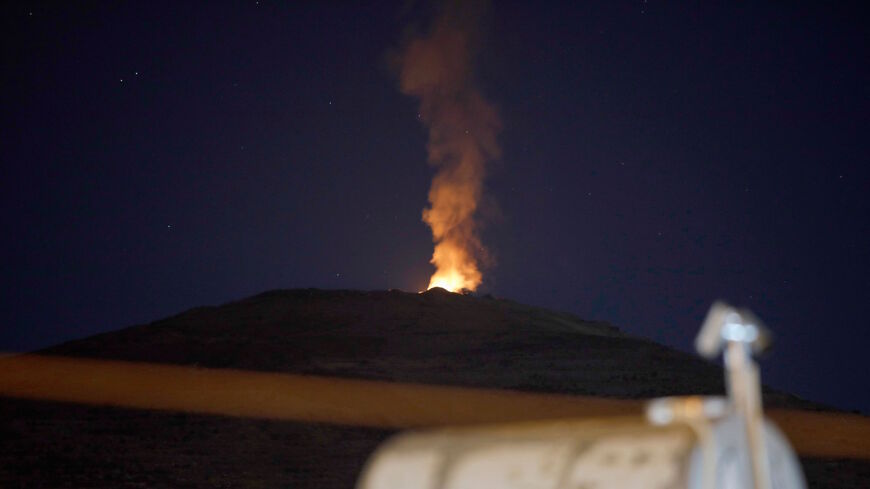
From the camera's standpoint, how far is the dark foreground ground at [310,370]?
14.4 metres

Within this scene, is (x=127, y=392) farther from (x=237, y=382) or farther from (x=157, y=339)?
(x=157, y=339)

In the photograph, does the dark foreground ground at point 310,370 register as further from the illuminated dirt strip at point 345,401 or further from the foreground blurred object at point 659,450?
the foreground blurred object at point 659,450

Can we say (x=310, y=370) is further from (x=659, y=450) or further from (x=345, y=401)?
(x=659, y=450)

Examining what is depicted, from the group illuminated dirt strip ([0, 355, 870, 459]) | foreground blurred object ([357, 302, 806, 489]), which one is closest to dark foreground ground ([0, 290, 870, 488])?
illuminated dirt strip ([0, 355, 870, 459])

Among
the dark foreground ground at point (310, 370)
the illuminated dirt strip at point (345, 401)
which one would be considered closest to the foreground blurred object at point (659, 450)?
the dark foreground ground at point (310, 370)

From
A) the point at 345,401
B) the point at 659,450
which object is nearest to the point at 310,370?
the point at 345,401

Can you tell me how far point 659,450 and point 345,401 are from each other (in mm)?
18453

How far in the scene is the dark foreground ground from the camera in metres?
14.4

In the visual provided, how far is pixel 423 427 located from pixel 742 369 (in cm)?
1506

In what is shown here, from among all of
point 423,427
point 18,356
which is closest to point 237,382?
point 423,427

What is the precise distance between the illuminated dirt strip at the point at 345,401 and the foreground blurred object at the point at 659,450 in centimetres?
1444

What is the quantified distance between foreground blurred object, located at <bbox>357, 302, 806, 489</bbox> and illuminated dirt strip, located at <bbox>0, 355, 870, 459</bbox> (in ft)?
47.4

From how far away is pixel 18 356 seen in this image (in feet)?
105

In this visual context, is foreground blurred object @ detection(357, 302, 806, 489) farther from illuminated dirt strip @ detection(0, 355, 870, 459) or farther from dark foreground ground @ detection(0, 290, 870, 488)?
illuminated dirt strip @ detection(0, 355, 870, 459)
